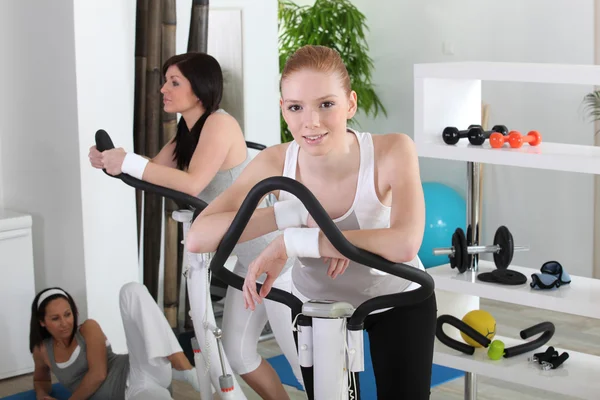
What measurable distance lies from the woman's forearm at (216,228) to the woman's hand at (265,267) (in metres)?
0.11

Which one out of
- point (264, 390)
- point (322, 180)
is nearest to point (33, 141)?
point (264, 390)

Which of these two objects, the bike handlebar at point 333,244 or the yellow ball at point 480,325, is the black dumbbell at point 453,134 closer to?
the yellow ball at point 480,325

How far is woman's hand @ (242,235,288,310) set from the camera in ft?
6.11

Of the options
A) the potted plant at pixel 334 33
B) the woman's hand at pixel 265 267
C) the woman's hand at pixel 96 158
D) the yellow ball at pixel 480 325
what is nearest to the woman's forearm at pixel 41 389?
the woman's hand at pixel 96 158

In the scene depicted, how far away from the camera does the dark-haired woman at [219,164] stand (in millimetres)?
2910

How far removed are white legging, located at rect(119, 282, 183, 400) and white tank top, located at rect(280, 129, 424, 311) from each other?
132 centimetres

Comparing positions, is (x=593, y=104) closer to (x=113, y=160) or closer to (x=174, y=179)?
(x=174, y=179)

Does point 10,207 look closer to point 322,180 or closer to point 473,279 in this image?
point 473,279

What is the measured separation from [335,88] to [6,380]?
2886 mm

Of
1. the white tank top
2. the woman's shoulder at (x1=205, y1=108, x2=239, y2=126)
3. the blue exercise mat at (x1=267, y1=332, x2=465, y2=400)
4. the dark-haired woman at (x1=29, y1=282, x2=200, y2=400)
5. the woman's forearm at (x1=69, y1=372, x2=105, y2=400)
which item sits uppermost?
the woman's shoulder at (x1=205, y1=108, x2=239, y2=126)

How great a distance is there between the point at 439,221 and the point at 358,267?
3.28 m

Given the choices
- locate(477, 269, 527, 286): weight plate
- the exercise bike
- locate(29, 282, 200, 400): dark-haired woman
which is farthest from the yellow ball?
the exercise bike

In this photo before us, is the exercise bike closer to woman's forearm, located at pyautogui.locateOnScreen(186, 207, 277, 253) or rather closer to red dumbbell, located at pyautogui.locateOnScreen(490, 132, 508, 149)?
woman's forearm, located at pyautogui.locateOnScreen(186, 207, 277, 253)

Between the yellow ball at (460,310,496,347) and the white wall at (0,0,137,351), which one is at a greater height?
the white wall at (0,0,137,351)
